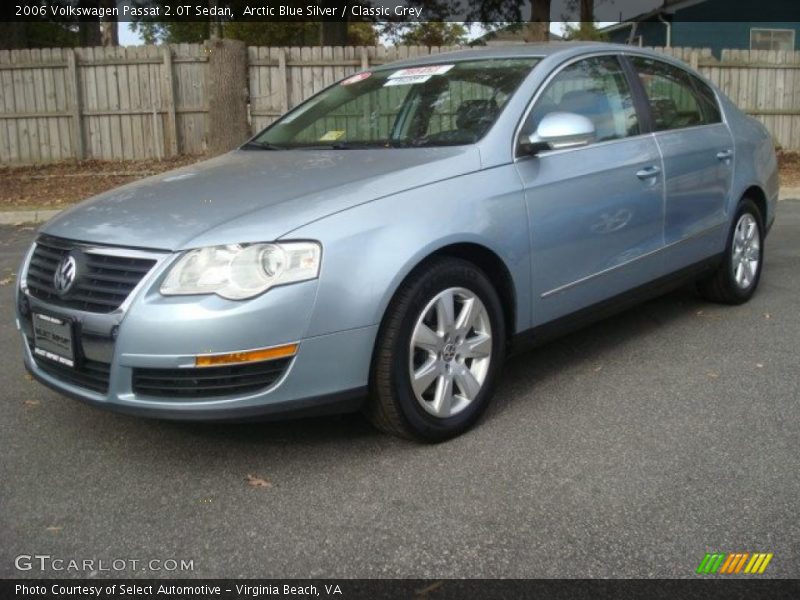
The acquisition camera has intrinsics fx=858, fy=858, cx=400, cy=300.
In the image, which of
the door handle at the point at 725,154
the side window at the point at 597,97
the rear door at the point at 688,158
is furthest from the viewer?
the door handle at the point at 725,154

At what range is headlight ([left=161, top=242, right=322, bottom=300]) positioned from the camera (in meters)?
2.96

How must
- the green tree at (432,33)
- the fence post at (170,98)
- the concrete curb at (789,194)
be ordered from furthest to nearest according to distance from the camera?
the green tree at (432,33), the fence post at (170,98), the concrete curb at (789,194)

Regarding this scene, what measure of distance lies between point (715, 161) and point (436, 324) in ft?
8.29

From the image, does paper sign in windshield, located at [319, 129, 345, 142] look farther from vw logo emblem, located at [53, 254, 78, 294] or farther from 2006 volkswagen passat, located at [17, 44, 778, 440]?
vw logo emblem, located at [53, 254, 78, 294]

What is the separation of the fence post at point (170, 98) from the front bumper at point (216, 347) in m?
11.2

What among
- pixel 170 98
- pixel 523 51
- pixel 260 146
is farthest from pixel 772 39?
pixel 260 146

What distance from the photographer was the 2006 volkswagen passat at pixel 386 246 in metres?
2.99

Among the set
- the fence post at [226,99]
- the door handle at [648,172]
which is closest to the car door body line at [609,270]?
the door handle at [648,172]

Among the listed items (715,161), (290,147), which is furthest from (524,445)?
(715,161)

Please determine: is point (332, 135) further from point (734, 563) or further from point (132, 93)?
point (132, 93)

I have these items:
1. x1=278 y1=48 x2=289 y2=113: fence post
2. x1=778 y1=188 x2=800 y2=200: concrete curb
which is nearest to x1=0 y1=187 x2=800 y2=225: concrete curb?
x1=278 y1=48 x2=289 y2=113: fence post

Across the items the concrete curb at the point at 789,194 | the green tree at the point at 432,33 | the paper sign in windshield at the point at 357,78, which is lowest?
the concrete curb at the point at 789,194
